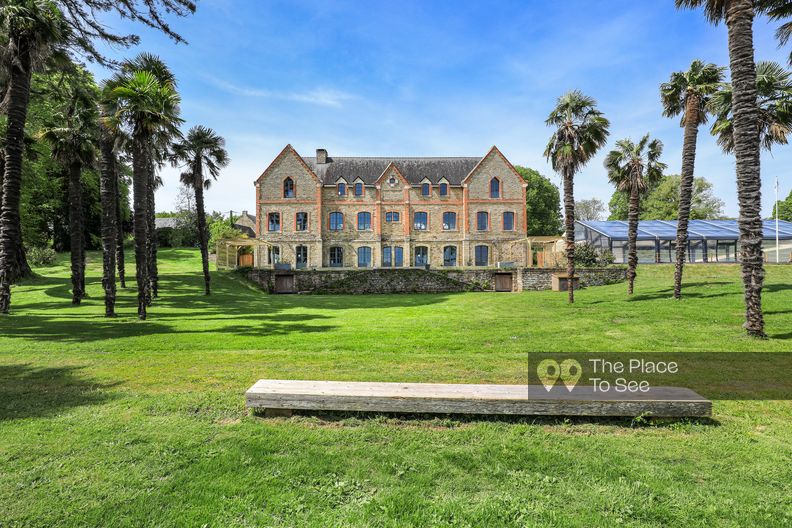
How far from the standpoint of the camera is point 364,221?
36.6 m

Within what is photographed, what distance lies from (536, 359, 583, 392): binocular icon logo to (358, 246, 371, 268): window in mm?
28750

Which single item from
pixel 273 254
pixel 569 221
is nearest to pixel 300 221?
pixel 273 254

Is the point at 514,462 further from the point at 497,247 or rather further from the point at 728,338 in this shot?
the point at 497,247

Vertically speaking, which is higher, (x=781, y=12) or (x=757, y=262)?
(x=781, y=12)

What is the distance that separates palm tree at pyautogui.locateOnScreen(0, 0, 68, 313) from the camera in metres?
13.1

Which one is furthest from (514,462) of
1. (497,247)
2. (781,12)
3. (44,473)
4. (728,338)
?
(497,247)

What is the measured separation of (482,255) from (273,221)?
20.2 metres

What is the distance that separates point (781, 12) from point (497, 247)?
25.3 m

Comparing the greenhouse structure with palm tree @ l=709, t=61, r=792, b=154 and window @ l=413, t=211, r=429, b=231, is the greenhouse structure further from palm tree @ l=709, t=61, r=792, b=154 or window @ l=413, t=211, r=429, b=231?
palm tree @ l=709, t=61, r=792, b=154

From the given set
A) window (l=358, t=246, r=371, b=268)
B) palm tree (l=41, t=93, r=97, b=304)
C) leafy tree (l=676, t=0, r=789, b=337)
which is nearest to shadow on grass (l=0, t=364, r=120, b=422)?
palm tree (l=41, t=93, r=97, b=304)

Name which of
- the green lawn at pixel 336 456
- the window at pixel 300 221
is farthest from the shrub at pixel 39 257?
the green lawn at pixel 336 456

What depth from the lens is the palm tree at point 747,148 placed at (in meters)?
10.4

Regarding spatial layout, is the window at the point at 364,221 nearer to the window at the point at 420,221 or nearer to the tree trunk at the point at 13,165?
the window at the point at 420,221

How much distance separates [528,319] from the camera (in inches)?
547
